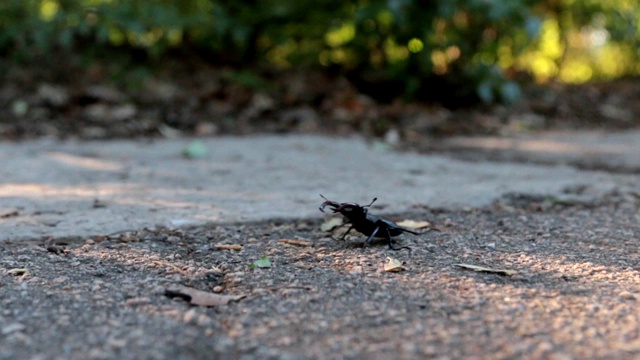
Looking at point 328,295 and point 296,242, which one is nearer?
point 328,295

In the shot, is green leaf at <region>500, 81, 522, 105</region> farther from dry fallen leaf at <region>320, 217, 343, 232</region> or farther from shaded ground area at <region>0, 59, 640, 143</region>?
dry fallen leaf at <region>320, 217, 343, 232</region>

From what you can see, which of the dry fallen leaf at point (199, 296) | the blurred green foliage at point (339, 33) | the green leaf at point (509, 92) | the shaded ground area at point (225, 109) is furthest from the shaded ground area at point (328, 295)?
the green leaf at point (509, 92)

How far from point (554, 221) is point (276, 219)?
93 centimetres

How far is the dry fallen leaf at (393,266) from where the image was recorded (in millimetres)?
1957

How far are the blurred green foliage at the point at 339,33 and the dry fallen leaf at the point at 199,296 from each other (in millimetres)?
2792

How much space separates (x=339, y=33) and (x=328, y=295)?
401 centimetres

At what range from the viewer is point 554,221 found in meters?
2.52

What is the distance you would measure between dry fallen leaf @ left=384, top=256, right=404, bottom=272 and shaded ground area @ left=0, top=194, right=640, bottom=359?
0.03 meters

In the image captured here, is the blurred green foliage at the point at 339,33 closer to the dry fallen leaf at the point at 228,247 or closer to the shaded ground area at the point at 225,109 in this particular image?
the shaded ground area at the point at 225,109

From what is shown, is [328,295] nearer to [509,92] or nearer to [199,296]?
[199,296]

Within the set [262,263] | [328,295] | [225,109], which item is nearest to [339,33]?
[225,109]

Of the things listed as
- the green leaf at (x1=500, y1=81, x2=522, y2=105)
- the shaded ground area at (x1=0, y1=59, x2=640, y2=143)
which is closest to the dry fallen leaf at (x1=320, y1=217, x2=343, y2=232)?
the shaded ground area at (x1=0, y1=59, x2=640, y2=143)

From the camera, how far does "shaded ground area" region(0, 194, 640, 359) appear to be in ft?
4.89

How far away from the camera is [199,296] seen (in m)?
1.76
